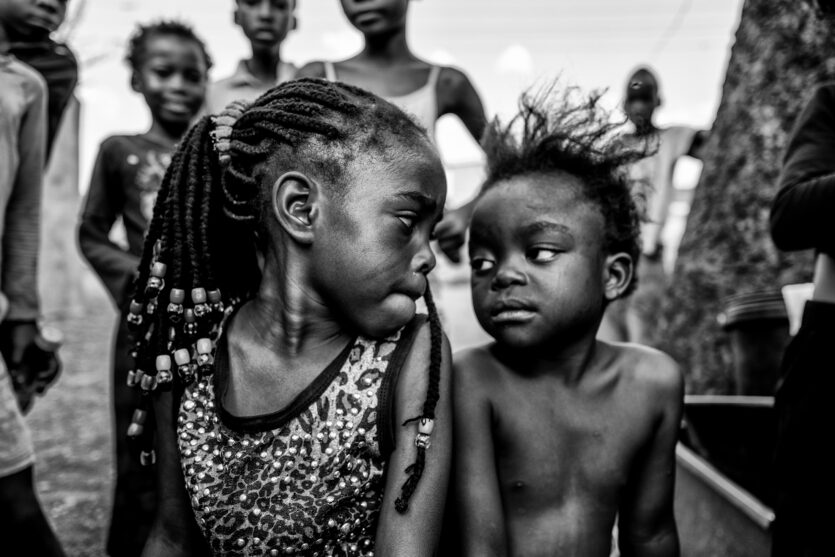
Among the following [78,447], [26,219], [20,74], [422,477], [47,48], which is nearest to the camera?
[422,477]

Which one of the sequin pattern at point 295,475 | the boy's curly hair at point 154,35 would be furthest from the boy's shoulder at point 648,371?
the boy's curly hair at point 154,35

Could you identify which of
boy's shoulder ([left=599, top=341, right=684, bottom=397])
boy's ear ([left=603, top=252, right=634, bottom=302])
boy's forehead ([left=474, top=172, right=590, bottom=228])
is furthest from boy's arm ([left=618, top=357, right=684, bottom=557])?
boy's forehead ([left=474, top=172, right=590, bottom=228])

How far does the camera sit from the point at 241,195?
1515 mm

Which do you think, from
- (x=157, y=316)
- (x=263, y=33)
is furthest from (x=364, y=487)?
(x=263, y=33)

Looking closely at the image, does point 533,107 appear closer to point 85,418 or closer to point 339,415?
point 339,415

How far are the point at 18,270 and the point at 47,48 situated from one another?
825 mm

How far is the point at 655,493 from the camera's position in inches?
69.8

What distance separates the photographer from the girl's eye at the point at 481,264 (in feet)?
5.76

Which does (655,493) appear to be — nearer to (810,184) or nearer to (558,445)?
(558,445)

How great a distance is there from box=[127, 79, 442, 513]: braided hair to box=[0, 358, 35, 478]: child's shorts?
56 cm

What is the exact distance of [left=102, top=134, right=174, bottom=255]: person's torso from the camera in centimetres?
273

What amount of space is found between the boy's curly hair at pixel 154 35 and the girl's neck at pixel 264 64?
23 cm

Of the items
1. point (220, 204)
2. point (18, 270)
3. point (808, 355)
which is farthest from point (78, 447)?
point (808, 355)

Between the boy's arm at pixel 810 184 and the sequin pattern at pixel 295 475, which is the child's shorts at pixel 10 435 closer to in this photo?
the sequin pattern at pixel 295 475
